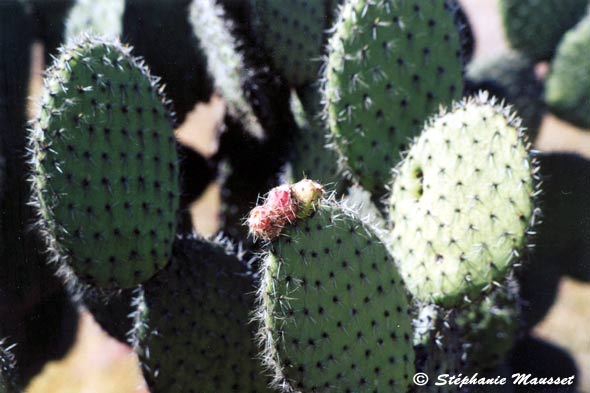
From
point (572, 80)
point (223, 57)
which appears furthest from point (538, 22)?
point (223, 57)

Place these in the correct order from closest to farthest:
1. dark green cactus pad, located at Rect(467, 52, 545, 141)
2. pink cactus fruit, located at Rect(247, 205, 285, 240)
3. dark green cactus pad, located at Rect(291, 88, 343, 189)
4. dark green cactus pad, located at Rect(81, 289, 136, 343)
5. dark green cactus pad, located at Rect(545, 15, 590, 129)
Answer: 1. pink cactus fruit, located at Rect(247, 205, 285, 240)
2. dark green cactus pad, located at Rect(81, 289, 136, 343)
3. dark green cactus pad, located at Rect(291, 88, 343, 189)
4. dark green cactus pad, located at Rect(467, 52, 545, 141)
5. dark green cactus pad, located at Rect(545, 15, 590, 129)

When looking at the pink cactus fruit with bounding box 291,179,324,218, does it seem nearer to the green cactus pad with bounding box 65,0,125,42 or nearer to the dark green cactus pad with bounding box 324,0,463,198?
the dark green cactus pad with bounding box 324,0,463,198

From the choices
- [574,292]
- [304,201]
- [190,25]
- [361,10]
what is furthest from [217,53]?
[574,292]

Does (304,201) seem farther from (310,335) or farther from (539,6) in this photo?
(539,6)

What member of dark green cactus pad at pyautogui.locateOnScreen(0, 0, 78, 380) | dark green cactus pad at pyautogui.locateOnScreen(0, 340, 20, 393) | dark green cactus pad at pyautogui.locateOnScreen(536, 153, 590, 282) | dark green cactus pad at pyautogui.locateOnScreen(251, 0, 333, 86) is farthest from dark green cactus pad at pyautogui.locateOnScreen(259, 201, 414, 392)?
dark green cactus pad at pyautogui.locateOnScreen(536, 153, 590, 282)

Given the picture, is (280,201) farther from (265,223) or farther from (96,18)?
(96,18)

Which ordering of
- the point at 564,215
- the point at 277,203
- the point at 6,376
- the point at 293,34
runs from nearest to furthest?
the point at 277,203, the point at 6,376, the point at 293,34, the point at 564,215
